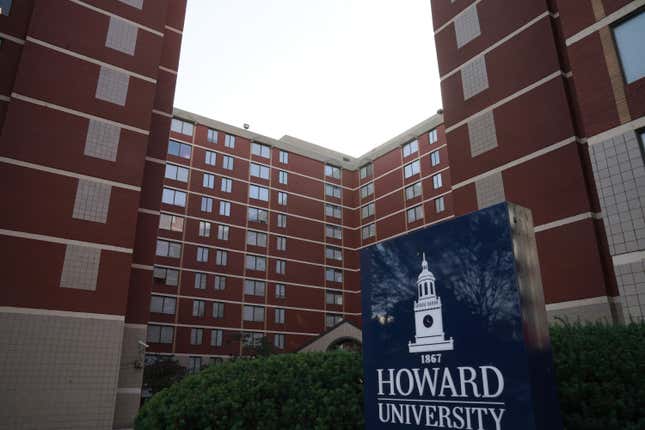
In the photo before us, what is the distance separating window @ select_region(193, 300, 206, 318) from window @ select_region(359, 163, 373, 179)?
23.9 meters

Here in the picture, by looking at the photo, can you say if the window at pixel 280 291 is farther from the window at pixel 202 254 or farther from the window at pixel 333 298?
the window at pixel 202 254

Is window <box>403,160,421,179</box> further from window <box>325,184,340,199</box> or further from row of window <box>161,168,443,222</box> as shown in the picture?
window <box>325,184,340,199</box>

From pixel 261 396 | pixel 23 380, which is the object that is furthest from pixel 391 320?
pixel 23 380

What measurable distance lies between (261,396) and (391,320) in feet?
17.3

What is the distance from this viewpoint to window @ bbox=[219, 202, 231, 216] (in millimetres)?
48594

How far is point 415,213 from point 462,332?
46656 millimetres

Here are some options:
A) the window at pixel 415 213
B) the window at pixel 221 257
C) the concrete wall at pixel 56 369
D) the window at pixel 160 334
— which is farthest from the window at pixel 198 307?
the concrete wall at pixel 56 369

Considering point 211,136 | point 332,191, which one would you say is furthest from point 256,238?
point 332,191

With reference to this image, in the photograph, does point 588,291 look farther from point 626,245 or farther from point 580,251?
point 626,245

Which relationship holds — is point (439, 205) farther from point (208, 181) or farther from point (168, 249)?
point (168, 249)

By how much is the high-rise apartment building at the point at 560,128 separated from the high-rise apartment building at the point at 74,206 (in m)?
14.5

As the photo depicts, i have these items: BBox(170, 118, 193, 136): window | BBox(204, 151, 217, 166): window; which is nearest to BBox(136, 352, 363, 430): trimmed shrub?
BBox(204, 151, 217, 166): window

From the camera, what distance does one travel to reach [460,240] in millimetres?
4031

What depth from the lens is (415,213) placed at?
49.8 metres
